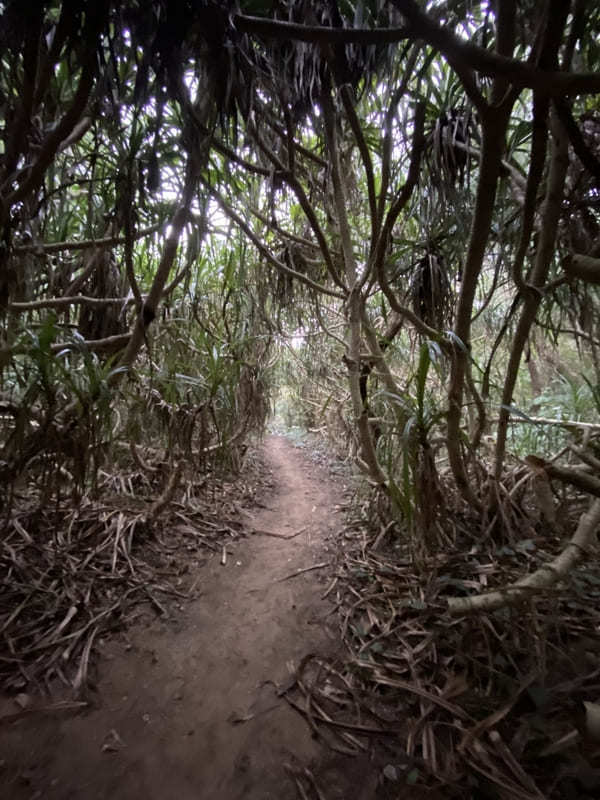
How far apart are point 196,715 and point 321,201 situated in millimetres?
3468

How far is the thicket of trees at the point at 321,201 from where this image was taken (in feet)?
3.95

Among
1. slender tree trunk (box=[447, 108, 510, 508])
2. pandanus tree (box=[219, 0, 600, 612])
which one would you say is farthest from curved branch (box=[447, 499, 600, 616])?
slender tree trunk (box=[447, 108, 510, 508])

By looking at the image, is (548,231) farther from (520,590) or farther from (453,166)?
(520,590)

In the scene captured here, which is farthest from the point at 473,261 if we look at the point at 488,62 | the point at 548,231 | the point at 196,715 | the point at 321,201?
the point at 196,715

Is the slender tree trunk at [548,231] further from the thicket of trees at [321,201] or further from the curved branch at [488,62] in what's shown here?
the curved branch at [488,62]

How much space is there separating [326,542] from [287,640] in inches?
37.9

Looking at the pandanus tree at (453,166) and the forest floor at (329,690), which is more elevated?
the pandanus tree at (453,166)

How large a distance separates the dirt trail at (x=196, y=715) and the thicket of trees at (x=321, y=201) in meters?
0.80

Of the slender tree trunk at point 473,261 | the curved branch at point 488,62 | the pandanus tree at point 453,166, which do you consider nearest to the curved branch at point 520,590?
the pandanus tree at point 453,166

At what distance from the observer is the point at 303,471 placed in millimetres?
4945

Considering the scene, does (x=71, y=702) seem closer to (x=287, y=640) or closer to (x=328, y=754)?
(x=287, y=640)

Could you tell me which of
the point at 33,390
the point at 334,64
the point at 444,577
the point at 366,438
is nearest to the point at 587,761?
the point at 444,577

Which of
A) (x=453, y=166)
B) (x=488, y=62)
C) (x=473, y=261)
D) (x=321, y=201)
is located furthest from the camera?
(x=321, y=201)

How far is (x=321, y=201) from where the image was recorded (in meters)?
2.98
